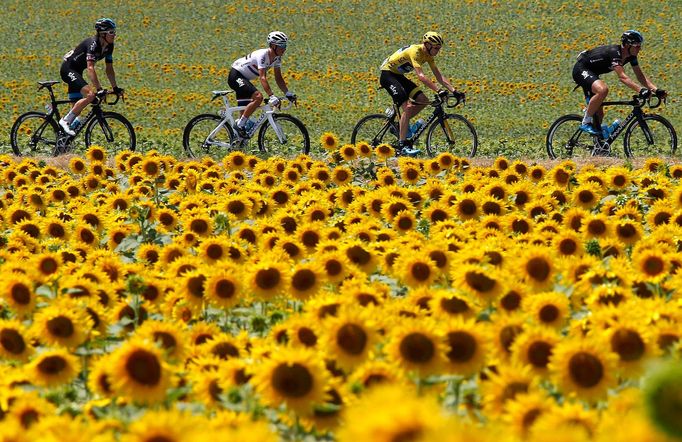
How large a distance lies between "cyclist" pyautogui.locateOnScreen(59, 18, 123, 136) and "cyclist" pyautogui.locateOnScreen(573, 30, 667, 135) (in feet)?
24.1

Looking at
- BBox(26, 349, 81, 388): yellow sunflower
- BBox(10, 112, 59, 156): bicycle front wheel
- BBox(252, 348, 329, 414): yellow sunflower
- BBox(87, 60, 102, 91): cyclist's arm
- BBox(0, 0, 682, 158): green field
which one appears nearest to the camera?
BBox(252, 348, 329, 414): yellow sunflower

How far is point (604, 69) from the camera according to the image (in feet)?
46.6

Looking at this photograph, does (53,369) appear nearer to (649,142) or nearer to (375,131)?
(375,131)

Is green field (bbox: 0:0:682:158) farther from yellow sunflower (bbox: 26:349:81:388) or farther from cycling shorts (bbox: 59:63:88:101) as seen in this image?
yellow sunflower (bbox: 26:349:81:388)

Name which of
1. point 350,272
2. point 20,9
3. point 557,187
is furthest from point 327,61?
point 350,272

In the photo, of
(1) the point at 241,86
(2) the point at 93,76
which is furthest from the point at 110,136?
(1) the point at 241,86

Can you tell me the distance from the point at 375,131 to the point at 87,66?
190 inches

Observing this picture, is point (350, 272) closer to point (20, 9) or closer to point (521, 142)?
point (521, 142)

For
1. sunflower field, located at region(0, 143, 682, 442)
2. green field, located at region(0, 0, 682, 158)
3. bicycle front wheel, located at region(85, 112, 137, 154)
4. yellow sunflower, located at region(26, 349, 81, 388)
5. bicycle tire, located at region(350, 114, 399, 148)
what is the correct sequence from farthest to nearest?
1. green field, located at region(0, 0, 682, 158)
2. bicycle front wheel, located at region(85, 112, 137, 154)
3. bicycle tire, located at region(350, 114, 399, 148)
4. yellow sunflower, located at region(26, 349, 81, 388)
5. sunflower field, located at region(0, 143, 682, 442)

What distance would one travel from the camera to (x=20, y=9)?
4338 cm

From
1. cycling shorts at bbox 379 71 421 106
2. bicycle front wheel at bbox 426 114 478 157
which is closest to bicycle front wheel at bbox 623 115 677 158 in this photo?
bicycle front wheel at bbox 426 114 478 157

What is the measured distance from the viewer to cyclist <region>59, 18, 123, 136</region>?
14.1m

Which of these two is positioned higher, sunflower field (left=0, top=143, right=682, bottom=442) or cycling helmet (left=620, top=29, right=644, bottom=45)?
cycling helmet (left=620, top=29, right=644, bottom=45)

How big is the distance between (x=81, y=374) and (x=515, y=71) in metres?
31.6
